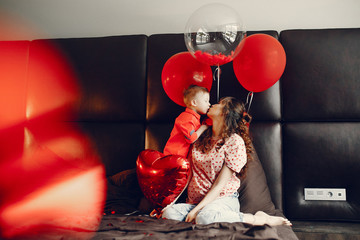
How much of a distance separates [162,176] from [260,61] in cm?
80

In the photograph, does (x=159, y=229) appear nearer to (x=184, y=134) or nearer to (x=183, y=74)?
(x=184, y=134)

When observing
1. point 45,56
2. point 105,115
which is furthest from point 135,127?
point 45,56

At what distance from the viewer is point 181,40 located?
1.88 m

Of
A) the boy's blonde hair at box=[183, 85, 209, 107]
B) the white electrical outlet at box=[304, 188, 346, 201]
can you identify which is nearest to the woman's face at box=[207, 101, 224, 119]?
the boy's blonde hair at box=[183, 85, 209, 107]

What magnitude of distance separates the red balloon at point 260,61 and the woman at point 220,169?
169mm

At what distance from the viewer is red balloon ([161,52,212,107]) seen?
1.57 metres

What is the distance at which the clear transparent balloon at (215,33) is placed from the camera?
54.1 inches

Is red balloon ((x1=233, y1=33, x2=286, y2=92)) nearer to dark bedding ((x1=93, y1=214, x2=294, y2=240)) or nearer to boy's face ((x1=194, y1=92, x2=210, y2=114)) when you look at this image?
boy's face ((x1=194, y1=92, x2=210, y2=114))

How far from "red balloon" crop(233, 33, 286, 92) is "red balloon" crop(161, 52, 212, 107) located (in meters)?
0.21

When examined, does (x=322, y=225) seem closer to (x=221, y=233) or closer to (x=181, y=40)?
(x=221, y=233)

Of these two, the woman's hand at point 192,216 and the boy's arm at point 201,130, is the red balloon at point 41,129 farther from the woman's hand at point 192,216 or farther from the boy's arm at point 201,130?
the boy's arm at point 201,130

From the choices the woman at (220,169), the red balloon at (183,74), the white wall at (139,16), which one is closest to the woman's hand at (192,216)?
the woman at (220,169)

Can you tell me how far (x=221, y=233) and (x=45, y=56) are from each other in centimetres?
171

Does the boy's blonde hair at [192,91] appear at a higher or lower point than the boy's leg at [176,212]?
higher
